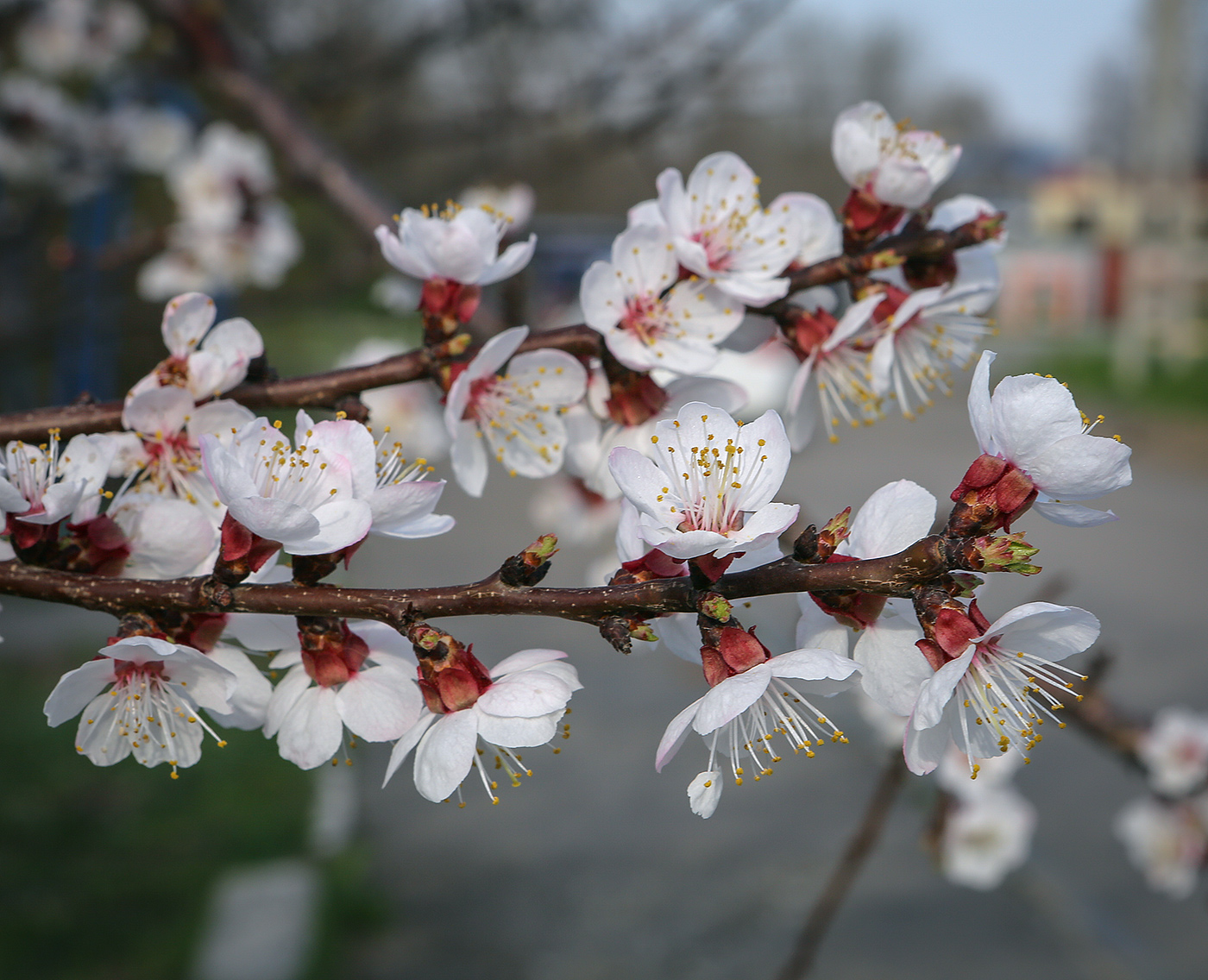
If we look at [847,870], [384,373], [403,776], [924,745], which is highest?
[384,373]

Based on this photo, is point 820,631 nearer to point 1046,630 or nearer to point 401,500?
point 1046,630

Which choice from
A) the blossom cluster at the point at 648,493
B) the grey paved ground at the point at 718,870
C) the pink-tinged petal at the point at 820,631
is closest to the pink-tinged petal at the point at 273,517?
the blossom cluster at the point at 648,493

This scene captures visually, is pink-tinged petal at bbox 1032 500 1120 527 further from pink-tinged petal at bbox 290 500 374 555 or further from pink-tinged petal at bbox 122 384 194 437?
pink-tinged petal at bbox 122 384 194 437

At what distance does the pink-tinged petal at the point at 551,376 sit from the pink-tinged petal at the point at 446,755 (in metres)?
0.35

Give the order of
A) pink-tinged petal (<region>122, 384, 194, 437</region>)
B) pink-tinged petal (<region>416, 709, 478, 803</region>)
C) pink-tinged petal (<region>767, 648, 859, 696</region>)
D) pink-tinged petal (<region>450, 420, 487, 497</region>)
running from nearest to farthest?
pink-tinged petal (<region>767, 648, 859, 696</region>), pink-tinged petal (<region>416, 709, 478, 803</region>), pink-tinged petal (<region>122, 384, 194, 437</region>), pink-tinged petal (<region>450, 420, 487, 497</region>)

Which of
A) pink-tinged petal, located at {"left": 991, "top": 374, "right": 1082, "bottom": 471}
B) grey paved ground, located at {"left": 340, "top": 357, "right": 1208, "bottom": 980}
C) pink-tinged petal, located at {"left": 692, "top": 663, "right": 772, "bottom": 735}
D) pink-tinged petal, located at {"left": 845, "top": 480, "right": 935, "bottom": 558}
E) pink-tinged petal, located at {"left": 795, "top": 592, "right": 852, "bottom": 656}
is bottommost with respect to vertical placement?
grey paved ground, located at {"left": 340, "top": 357, "right": 1208, "bottom": 980}

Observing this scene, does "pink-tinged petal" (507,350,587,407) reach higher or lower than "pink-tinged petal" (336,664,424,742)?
higher

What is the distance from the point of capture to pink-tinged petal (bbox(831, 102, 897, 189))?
1068mm

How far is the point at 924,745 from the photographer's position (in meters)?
0.70

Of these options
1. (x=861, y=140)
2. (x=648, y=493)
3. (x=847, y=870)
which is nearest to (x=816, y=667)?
(x=648, y=493)

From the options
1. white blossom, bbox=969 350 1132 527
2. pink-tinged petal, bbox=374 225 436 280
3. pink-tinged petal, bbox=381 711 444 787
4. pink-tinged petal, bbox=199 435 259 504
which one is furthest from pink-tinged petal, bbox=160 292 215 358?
white blossom, bbox=969 350 1132 527

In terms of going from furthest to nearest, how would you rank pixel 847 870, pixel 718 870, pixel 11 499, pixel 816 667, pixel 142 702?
1. pixel 718 870
2. pixel 847 870
3. pixel 142 702
4. pixel 11 499
5. pixel 816 667

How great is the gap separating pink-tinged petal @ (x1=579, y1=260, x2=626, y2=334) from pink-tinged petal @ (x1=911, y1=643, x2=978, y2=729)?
1.51 feet

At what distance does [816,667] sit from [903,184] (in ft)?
1.87
